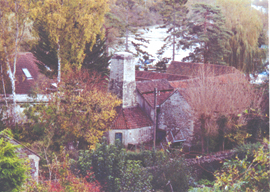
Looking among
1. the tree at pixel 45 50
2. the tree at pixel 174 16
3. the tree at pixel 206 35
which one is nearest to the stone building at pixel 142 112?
the tree at pixel 45 50

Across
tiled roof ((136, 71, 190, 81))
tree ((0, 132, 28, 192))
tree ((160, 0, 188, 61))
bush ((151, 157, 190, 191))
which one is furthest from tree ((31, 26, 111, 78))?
tree ((0, 132, 28, 192))

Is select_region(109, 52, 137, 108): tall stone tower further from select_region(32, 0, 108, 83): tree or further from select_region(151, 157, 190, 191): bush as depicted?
select_region(151, 157, 190, 191): bush

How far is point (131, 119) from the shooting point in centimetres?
1894

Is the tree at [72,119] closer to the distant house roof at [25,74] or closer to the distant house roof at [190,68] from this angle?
the distant house roof at [25,74]

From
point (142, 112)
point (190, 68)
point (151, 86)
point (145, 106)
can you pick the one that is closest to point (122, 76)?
point (145, 106)

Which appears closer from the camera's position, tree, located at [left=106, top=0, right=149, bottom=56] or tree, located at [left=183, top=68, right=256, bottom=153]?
tree, located at [left=183, top=68, right=256, bottom=153]

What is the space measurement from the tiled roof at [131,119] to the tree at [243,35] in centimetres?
1497

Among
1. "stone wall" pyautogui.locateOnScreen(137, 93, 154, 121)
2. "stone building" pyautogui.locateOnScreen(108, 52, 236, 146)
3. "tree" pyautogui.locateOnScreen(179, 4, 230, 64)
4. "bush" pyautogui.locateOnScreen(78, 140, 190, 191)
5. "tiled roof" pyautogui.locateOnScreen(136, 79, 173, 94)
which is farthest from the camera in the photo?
"tree" pyautogui.locateOnScreen(179, 4, 230, 64)

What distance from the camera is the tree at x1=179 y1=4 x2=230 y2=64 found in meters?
28.8

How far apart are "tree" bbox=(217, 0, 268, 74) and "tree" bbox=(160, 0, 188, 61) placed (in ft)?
12.4

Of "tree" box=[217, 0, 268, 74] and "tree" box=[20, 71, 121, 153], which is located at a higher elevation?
"tree" box=[217, 0, 268, 74]

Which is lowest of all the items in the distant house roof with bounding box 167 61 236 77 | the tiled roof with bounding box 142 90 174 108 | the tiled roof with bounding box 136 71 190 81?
the tiled roof with bounding box 142 90 174 108

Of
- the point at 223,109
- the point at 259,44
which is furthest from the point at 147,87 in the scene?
the point at 259,44

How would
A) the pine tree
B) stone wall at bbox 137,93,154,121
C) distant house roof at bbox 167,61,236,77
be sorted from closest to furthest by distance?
stone wall at bbox 137,93,154,121 < the pine tree < distant house roof at bbox 167,61,236,77
